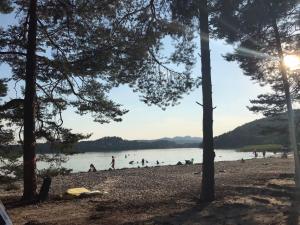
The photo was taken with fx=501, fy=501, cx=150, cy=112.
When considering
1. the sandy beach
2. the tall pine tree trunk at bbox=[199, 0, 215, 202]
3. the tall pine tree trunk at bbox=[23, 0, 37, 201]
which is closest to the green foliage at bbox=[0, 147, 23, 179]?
the tall pine tree trunk at bbox=[23, 0, 37, 201]

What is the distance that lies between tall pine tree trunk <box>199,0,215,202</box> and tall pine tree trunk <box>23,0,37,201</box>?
639cm

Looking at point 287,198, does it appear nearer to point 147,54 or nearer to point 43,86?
point 147,54

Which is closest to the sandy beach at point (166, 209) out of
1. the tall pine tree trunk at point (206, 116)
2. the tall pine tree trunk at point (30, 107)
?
the tall pine tree trunk at point (206, 116)

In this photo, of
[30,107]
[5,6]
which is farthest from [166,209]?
[5,6]

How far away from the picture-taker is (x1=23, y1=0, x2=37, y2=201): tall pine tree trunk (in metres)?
18.7

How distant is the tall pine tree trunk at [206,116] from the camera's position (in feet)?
55.7

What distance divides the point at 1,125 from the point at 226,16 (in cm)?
978

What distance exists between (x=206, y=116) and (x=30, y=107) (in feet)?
21.8

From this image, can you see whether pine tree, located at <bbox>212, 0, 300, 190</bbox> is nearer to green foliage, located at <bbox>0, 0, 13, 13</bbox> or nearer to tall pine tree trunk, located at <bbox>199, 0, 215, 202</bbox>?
tall pine tree trunk, located at <bbox>199, 0, 215, 202</bbox>

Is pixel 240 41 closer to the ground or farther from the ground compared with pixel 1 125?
farther from the ground

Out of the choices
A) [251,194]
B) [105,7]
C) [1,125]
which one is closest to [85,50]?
[105,7]

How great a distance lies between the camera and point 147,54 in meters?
18.3

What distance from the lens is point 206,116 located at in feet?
55.6

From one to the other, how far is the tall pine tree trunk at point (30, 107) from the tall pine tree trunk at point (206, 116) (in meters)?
6.39
